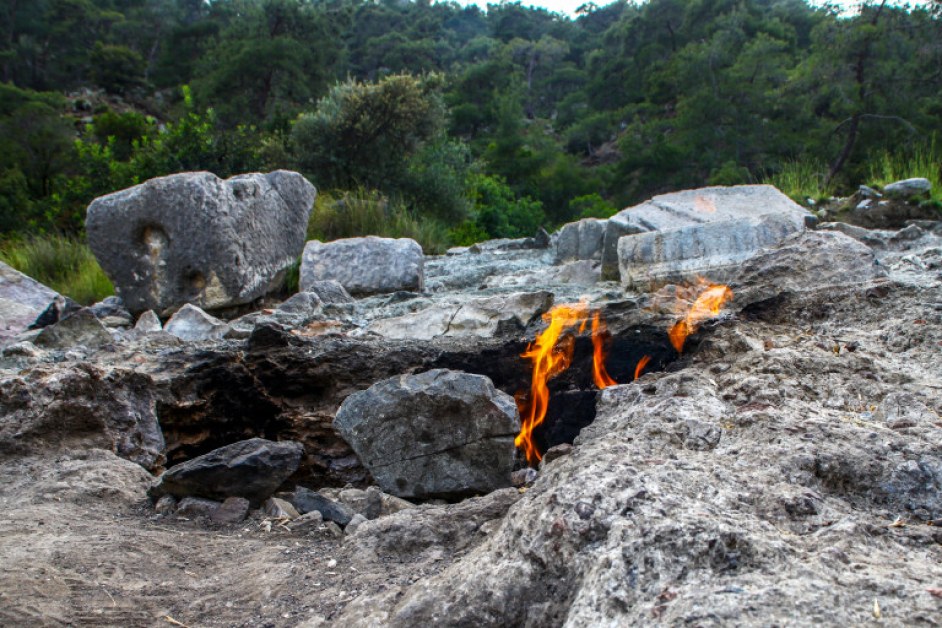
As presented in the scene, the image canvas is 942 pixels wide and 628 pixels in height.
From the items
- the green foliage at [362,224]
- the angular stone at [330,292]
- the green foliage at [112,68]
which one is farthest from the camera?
the green foliage at [112,68]

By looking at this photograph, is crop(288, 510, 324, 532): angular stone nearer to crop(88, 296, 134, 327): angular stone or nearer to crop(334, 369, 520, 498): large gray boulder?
crop(334, 369, 520, 498): large gray boulder

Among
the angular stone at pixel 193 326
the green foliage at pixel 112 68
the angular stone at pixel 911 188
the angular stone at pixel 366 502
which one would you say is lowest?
the angular stone at pixel 366 502

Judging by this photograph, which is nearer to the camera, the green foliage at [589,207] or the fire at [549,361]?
the fire at [549,361]

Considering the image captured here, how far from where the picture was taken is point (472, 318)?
4.24 m

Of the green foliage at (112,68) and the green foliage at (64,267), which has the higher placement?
the green foliage at (112,68)

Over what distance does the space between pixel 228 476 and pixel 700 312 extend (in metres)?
2.04

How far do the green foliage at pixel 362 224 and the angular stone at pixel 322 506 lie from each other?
716 cm

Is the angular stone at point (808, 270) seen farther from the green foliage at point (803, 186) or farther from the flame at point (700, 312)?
the green foliage at point (803, 186)

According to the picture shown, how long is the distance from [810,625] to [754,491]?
55cm

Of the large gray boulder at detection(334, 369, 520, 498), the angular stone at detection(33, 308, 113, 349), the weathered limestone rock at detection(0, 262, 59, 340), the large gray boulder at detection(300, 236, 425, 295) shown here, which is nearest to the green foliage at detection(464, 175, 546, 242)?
the large gray boulder at detection(300, 236, 425, 295)

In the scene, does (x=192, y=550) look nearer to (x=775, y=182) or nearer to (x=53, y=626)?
(x=53, y=626)

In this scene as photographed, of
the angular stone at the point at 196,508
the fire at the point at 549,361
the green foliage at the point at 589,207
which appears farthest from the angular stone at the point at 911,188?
the green foliage at the point at 589,207

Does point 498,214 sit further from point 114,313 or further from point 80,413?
point 80,413

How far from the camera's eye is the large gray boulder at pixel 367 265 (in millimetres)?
6988
